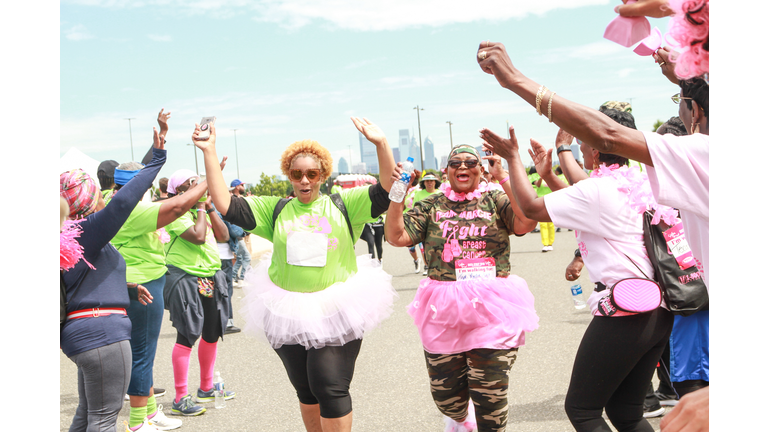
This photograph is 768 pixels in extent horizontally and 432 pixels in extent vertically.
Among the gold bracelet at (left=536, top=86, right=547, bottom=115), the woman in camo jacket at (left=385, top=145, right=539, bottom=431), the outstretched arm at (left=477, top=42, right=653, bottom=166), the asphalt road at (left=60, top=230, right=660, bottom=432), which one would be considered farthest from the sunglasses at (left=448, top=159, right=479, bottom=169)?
the gold bracelet at (left=536, top=86, right=547, bottom=115)

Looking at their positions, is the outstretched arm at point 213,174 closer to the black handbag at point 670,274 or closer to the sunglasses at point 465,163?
the sunglasses at point 465,163

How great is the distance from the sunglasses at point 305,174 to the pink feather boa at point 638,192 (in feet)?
5.72

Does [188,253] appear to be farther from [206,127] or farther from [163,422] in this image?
[206,127]

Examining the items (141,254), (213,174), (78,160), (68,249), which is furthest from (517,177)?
(78,160)

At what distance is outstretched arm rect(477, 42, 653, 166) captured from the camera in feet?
5.51

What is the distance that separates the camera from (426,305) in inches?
157

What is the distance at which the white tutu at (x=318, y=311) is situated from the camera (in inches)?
141

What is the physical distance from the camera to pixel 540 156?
3.54 metres

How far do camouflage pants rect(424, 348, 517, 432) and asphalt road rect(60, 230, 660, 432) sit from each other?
693 mm

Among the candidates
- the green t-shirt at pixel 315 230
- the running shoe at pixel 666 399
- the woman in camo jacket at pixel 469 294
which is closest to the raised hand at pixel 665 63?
the woman in camo jacket at pixel 469 294

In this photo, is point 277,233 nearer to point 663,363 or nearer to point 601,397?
point 601,397
